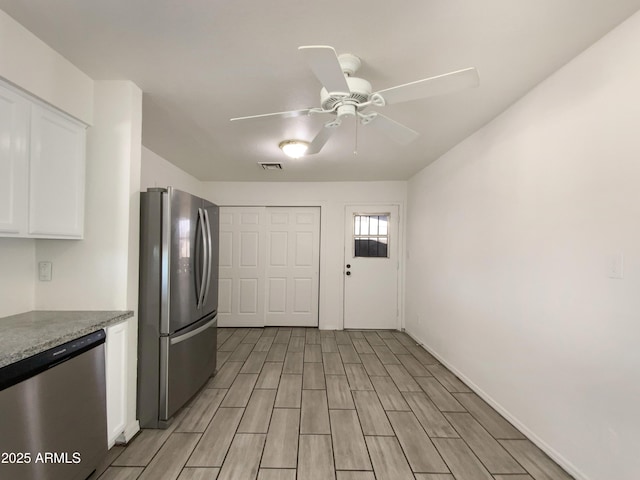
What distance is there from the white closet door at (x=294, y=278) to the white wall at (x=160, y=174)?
1515mm

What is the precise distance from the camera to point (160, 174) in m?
3.58

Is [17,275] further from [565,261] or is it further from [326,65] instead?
[565,261]

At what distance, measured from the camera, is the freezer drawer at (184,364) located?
2.16 metres

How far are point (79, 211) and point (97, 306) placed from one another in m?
0.64

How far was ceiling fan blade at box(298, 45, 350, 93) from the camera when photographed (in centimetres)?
117

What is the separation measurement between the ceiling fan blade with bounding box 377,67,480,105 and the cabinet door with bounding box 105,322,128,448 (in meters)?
2.13

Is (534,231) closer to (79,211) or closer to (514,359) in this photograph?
(514,359)

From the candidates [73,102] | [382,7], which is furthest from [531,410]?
[73,102]

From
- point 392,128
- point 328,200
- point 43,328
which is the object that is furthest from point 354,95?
point 328,200

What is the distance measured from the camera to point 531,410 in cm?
204

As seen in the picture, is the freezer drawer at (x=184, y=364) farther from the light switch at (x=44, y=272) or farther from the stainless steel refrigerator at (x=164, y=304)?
the light switch at (x=44, y=272)

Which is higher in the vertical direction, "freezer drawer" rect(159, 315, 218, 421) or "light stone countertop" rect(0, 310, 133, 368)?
"light stone countertop" rect(0, 310, 133, 368)

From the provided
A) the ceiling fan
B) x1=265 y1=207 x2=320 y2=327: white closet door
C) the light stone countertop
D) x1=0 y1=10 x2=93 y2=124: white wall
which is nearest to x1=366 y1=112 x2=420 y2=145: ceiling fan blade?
the ceiling fan

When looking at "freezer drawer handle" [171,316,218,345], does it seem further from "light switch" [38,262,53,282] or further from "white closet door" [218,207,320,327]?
"white closet door" [218,207,320,327]
